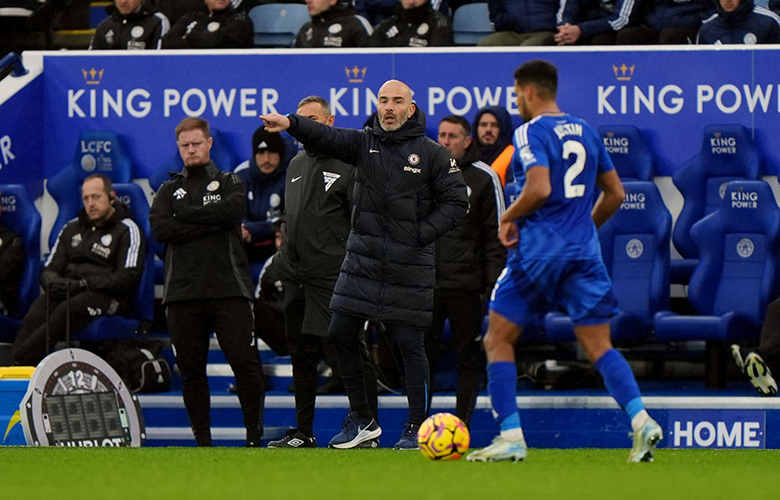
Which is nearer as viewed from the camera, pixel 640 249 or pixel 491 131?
pixel 491 131

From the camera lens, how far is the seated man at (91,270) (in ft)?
31.3

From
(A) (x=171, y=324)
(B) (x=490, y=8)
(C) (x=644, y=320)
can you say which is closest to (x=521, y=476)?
(A) (x=171, y=324)

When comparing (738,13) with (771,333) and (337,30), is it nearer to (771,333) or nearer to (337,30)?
(771,333)

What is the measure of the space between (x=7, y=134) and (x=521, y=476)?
6.57 m

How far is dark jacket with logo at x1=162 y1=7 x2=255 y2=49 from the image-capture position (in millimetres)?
11156

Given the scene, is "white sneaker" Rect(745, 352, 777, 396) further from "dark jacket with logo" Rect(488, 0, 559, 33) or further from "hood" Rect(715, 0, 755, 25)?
"dark jacket with logo" Rect(488, 0, 559, 33)

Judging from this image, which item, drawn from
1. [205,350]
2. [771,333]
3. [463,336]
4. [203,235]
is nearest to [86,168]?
[203,235]

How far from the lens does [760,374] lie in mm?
9125

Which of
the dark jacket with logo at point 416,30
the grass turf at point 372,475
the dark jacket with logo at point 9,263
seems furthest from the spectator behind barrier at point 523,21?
the grass turf at point 372,475

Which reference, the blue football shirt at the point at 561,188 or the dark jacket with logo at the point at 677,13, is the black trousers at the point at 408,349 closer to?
the blue football shirt at the point at 561,188

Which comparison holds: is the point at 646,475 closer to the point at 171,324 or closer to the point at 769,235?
the point at 171,324

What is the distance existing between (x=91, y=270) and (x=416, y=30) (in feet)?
10.2

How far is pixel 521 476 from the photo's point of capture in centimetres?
526

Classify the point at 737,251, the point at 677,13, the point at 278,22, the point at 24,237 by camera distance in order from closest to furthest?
the point at 737,251 → the point at 24,237 → the point at 677,13 → the point at 278,22
